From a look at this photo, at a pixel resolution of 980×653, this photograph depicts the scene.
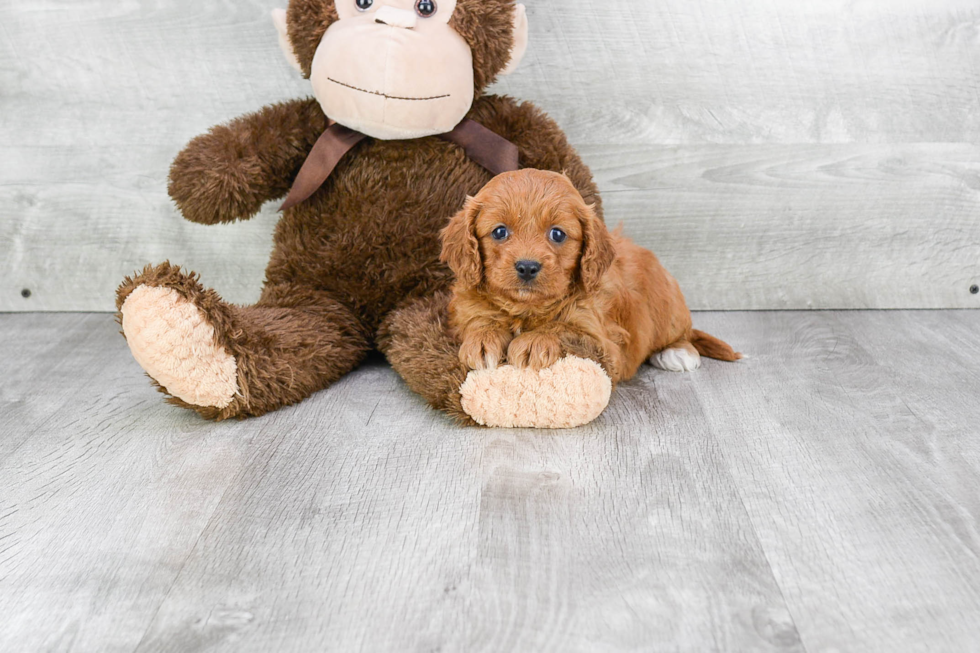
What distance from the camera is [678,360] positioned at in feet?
4.69

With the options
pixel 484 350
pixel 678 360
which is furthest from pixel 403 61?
pixel 678 360

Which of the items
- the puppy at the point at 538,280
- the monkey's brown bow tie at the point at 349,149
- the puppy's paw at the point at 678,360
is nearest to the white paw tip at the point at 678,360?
the puppy's paw at the point at 678,360

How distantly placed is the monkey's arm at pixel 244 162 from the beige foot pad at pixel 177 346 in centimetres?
26

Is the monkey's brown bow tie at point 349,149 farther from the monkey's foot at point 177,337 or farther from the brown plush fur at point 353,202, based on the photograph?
the monkey's foot at point 177,337

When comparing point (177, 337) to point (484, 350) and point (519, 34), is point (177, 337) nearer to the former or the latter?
point (484, 350)

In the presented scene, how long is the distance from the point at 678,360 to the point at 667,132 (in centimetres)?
53

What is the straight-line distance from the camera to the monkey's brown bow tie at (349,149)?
1386 millimetres

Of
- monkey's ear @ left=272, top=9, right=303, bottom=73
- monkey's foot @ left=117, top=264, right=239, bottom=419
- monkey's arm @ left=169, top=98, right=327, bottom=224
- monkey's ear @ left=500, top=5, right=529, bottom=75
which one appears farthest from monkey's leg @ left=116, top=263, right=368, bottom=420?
monkey's ear @ left=500, top=5, right=529, bottom=75

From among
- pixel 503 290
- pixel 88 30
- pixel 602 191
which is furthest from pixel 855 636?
pixel 88 30

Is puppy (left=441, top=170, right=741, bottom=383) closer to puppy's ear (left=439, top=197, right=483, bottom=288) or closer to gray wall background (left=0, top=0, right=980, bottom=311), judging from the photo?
puppy's ear (left=439, top=197, right=483, bottom=288)

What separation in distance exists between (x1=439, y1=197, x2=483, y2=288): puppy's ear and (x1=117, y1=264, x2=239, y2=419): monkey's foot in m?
0.32

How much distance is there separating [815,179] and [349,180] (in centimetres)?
93

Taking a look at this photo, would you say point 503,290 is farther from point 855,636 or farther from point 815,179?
point 815,179

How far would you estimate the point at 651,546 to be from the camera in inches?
35.5
